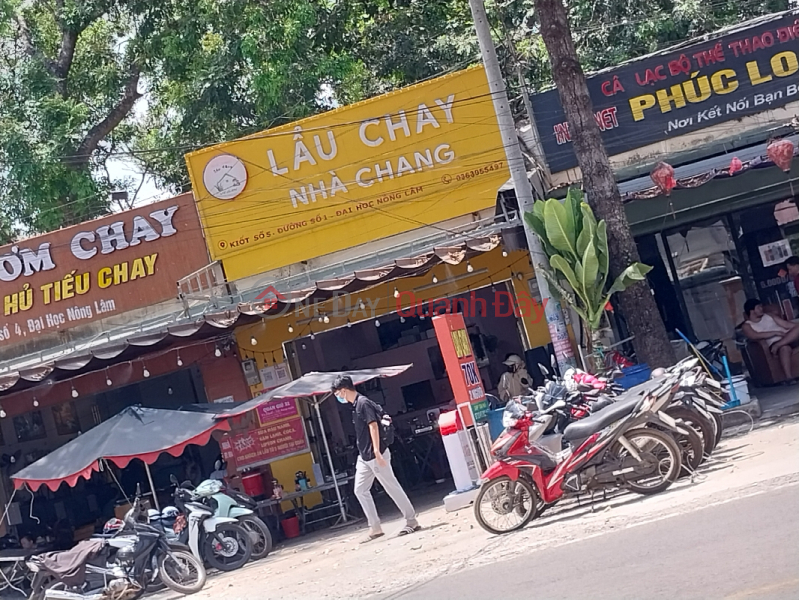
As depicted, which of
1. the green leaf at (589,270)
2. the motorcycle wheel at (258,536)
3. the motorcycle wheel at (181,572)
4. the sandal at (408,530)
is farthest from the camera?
the green leaf at (589,270)

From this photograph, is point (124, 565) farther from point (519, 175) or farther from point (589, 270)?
point (519, 175)

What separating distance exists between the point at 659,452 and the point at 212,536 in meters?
5.69

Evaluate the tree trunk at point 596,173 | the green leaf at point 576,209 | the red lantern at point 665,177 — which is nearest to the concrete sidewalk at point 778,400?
the tree trunk at point 596,173

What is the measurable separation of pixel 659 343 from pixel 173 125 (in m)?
14.2

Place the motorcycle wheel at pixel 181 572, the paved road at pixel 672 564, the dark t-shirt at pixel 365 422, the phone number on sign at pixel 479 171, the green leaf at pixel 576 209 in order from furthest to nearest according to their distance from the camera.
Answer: the phone number on sign at pixel 479 171, the green leaf at pixel 576 209, the dark t-shirt at pixel 365 422, the motorcycle wheel at pixel 181 572, the paved road at pixel 672 564

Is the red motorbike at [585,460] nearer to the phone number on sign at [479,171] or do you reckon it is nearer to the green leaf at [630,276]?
the green leaf at [630,276]

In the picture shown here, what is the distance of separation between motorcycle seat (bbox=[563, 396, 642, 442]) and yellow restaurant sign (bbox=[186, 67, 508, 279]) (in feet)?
22.4

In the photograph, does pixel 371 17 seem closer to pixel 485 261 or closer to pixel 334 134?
pixel 334 134

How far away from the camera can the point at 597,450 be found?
8695 millimetres

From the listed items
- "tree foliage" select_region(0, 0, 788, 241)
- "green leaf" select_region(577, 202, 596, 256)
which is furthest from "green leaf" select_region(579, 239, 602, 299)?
"tree foliage" select_region(0, 0, 788, 241)

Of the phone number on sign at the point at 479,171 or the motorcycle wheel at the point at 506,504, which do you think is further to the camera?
the phone number on sign at the point at 479,171

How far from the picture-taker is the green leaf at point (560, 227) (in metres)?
12.1

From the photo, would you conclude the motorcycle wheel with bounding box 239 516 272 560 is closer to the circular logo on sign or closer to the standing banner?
the standing banner

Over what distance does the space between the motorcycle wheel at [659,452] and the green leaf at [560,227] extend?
3.86 metres
